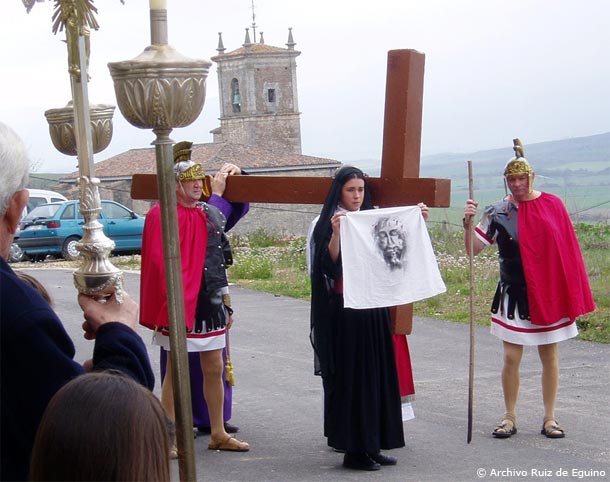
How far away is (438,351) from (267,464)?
420 centimetres

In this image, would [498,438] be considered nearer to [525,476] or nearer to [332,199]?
[525,476]

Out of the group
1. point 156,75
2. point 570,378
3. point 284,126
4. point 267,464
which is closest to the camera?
point 156,75

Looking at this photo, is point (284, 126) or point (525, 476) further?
point (284, 126)

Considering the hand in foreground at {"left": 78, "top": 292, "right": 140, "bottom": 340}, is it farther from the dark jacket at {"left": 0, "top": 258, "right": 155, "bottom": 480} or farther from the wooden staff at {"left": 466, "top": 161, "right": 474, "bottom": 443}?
the wooden staff at {"left": 466, "top": 161, "right": 474, "bottom": 443}

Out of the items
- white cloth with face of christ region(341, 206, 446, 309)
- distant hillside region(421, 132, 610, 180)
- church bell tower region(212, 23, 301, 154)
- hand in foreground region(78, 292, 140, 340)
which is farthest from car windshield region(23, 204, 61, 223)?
church bell tower region(212, 23, 301, 154)

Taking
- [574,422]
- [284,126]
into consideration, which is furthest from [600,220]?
[284,126]

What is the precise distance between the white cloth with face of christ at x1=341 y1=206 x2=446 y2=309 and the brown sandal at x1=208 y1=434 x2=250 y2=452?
4.81ft

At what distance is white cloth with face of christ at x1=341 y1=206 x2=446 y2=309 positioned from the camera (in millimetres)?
6406

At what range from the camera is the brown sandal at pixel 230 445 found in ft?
23.7

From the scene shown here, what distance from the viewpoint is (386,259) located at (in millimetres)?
6469

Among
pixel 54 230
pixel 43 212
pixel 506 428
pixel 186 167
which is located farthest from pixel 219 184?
pixel 43 212

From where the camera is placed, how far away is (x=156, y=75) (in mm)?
3664

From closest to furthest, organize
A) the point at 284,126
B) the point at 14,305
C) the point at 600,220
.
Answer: the point at 14,305, the point at 600,220, the point at 284,126

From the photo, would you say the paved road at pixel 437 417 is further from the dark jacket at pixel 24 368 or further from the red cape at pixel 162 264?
the dark jacket at pixel 24 368
